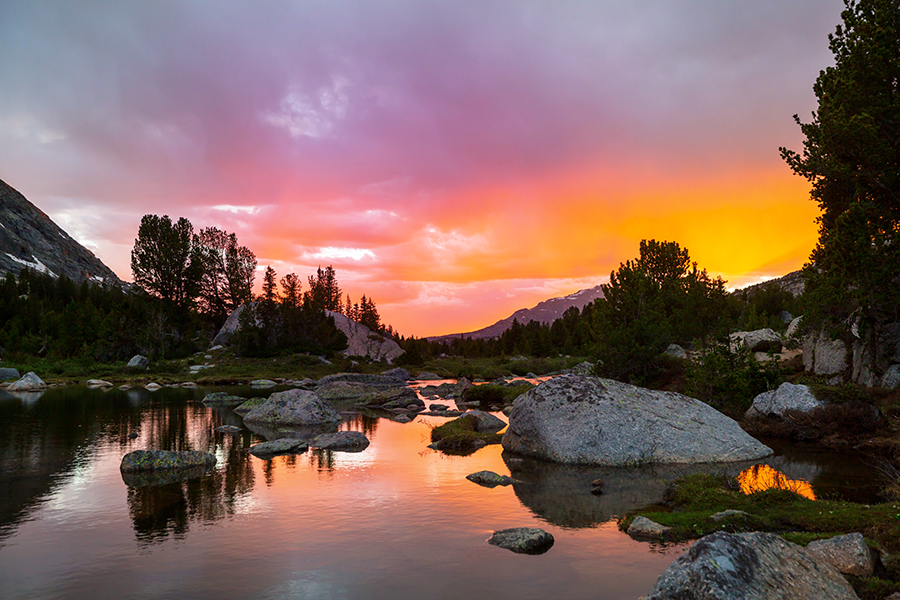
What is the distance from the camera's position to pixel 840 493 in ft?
51.1

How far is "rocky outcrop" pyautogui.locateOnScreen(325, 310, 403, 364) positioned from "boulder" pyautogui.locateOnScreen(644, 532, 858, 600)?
9256 cm

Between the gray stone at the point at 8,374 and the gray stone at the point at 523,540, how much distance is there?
77.7m

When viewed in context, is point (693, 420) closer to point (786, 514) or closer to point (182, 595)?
point (786, 514)

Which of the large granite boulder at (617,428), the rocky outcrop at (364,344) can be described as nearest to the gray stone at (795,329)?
the large granite boulder at (617,428)

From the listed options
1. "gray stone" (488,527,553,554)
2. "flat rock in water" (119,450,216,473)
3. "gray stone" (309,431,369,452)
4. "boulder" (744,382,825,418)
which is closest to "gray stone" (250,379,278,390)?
"gray stone" (309,431,369,452)

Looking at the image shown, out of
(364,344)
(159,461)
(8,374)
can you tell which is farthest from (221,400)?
(364,344)

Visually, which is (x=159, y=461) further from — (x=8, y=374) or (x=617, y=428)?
(x=8, y=374)

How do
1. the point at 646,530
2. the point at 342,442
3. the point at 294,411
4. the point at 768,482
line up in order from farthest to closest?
the point at 294,411
the point at 342,442
the point at 768,482
the point at 646,530

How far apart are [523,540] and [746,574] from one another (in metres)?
5.71

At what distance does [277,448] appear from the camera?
941 inches

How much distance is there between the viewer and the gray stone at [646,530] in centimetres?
1226

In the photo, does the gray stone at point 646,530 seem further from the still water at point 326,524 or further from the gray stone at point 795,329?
the gray stone at point 795,329

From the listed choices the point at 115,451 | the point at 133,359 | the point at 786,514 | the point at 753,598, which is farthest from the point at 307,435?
the point at 133,359

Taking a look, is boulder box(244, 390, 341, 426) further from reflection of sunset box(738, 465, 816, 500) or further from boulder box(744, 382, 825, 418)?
boulder box(744, 382, 825, 418)
